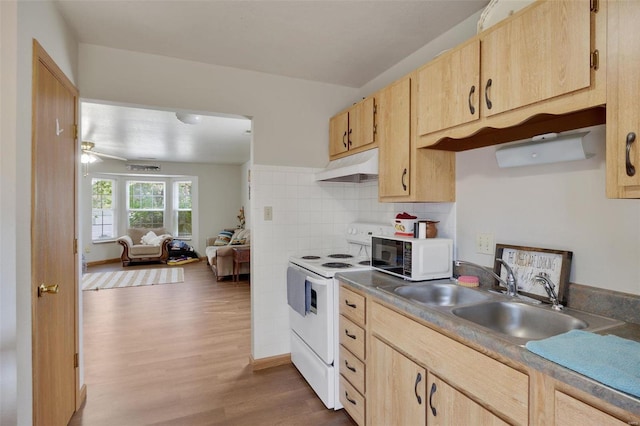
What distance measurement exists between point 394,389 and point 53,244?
1926mm

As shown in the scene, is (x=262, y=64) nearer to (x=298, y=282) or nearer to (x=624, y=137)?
(x=298, y=282)

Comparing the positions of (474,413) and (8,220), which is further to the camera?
(8,220)

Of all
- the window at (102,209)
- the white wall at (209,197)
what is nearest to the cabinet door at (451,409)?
the white wall at (209,197)

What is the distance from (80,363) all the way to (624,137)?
3.13 metres

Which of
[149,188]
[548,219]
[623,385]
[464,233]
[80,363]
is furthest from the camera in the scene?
[149,188]

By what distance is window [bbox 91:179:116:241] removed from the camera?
290 inches

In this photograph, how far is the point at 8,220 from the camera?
127 cm

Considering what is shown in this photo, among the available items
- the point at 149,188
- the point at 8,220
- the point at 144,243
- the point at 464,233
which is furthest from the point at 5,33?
the point at 149,188

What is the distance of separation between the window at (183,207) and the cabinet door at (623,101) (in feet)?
27.8

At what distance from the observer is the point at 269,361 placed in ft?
9.00

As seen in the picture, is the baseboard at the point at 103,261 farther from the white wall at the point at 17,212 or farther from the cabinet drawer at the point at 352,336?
the cabinet drawer at the point at 352,336

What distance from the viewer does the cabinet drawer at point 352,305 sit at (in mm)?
1890

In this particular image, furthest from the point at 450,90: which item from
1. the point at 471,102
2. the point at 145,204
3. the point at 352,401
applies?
the point at 145,204

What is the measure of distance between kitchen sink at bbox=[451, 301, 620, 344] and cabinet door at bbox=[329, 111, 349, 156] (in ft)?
5.41
